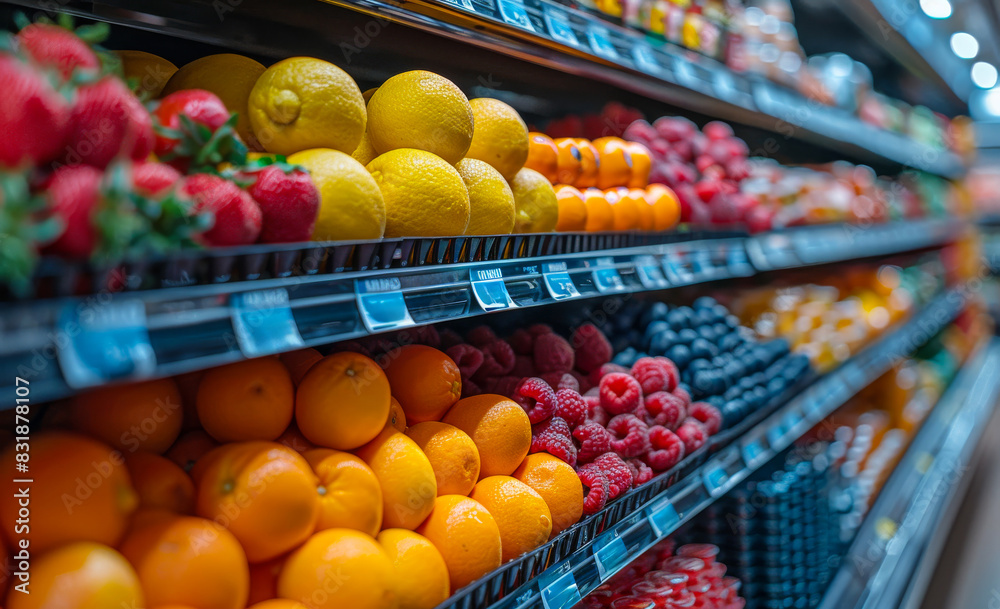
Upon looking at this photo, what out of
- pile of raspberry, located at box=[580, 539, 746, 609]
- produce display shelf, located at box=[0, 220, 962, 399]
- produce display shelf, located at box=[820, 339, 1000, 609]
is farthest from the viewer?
produce display shelf, located at box=[820, 339, 1000, 609]

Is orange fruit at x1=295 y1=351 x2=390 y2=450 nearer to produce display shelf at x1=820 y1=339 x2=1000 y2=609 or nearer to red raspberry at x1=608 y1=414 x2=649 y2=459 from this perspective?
red raspberry at x1=608 y1=414 x2=649 y2=459

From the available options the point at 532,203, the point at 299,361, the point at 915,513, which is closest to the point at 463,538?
the point at 299,361

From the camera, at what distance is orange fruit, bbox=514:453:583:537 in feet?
3.55

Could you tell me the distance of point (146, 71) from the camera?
3.08 feet

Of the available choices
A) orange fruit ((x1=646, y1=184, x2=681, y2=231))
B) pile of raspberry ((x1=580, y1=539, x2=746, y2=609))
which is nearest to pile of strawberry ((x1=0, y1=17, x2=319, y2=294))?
pile of raspberry ((x1=580, y1=539, x2=746, y2=609))

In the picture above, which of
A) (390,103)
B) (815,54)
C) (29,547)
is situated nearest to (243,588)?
(29,547)

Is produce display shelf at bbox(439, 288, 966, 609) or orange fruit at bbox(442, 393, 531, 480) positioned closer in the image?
produce display shelf at bbox(439, 288, 966, 609)

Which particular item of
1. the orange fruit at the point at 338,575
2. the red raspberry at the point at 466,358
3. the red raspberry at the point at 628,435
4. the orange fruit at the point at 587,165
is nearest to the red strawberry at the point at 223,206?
the orange fruit at the point at 338,575

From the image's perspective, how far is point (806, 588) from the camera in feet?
6.31

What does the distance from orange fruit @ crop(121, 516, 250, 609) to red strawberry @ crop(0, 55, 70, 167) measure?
35cm

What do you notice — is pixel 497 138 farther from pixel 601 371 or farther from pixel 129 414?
pixel 129 414

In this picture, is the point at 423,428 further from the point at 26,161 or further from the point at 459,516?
the point at 26,161

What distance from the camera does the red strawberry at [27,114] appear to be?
53 cm

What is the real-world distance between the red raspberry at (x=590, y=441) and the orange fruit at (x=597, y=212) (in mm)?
477
